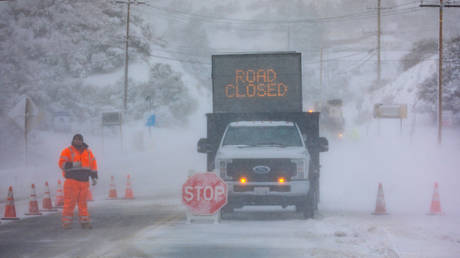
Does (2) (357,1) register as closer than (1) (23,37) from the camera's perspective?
No

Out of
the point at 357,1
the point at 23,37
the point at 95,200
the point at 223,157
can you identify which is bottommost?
the point at 95,200

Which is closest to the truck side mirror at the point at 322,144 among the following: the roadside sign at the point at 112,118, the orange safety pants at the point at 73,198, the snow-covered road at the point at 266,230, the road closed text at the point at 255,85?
the snow-covered road at the point at 266,230

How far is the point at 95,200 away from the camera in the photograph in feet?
71.9

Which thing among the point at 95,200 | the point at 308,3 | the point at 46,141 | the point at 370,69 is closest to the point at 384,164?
the point at 95,200

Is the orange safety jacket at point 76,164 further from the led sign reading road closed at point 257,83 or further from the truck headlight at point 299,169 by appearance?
the led sign reading road closed at point 257,83

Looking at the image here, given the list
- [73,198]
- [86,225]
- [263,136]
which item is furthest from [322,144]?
[73,198]

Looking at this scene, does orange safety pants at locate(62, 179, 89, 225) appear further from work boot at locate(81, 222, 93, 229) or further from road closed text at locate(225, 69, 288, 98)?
road closed text at locate(225, 69, 288, 98)

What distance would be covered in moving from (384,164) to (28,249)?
1203 inches

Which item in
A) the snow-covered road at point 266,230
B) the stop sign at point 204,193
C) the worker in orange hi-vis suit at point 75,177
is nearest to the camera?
the snow-covered road at point 266,230

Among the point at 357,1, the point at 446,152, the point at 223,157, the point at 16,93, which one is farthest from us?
the point at 357,1

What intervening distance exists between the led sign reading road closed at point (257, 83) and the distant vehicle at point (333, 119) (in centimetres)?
4851

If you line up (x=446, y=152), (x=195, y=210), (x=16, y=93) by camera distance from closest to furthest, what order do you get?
(x=195, y=210) < (x=446, y=152) < (x=16, y=93)

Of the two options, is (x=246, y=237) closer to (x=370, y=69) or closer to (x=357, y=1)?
(x=357, y=1)

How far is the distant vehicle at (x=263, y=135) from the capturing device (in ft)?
48.6
